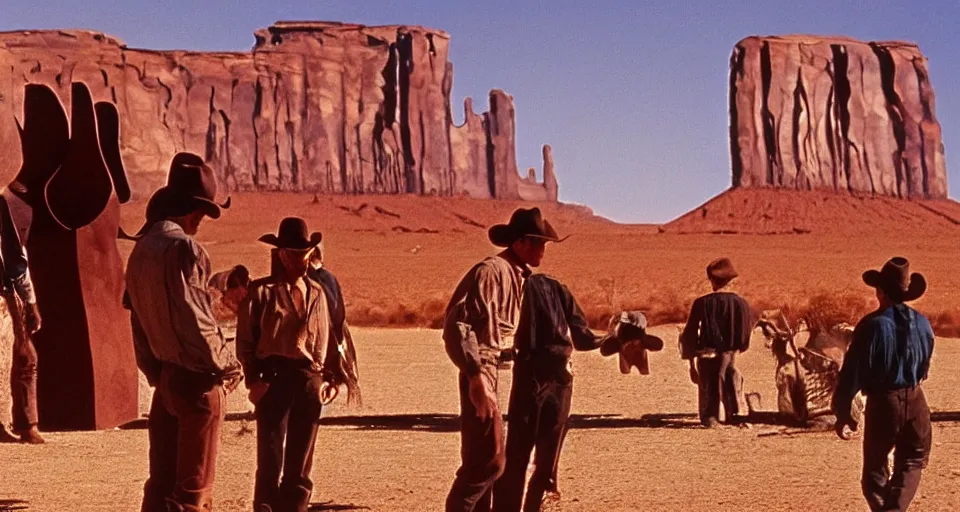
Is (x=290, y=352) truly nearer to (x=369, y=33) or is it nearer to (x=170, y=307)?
(x=170, y=307)

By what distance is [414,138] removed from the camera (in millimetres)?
120562

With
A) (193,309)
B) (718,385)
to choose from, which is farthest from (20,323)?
(718,385)

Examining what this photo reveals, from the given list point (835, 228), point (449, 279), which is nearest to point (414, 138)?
point (835, 228)

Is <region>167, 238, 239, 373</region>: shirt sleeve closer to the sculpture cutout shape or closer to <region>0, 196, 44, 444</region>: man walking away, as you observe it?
<region>0, 196, 44, 444</region>: man walking away

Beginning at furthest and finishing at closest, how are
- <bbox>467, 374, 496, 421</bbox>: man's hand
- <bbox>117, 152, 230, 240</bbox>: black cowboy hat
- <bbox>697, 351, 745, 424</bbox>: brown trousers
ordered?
1. <bbox>697, 351, 745, 424</bbox>: brown trousers
2. <bbox>467, 374, 496, 421</bbox>: man's hand
3. <bbox>117, 152, 230, 240</bbox>: black cowboy hat

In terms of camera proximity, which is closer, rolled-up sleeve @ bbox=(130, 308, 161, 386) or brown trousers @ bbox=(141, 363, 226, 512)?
brown trousers @ bbox=(141, 363, 226, 512)

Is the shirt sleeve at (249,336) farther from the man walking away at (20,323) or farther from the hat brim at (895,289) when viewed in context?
the man walking away at (20,323)

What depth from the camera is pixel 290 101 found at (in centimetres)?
11831

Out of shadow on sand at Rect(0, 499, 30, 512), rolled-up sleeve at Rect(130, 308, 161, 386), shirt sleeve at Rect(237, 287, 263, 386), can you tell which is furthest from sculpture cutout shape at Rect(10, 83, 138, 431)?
rolled-up sleeve at Rect(130, 308, 161, 386)

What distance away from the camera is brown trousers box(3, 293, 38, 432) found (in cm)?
1155

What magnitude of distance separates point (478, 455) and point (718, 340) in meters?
6.56

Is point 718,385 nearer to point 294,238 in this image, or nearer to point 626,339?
point 626,339

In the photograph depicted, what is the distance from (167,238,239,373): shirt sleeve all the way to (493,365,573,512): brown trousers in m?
1.89

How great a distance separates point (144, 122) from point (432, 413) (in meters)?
99.8
